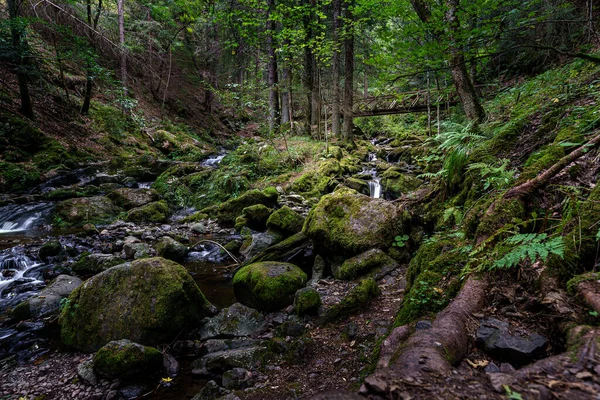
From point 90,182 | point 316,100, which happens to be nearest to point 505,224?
point 90,182

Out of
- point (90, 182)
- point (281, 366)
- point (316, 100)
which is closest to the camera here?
point (281, 366)

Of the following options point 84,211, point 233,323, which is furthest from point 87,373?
point 84,211

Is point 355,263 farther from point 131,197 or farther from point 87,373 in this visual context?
point 131,197

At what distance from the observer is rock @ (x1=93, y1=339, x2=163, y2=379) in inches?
132

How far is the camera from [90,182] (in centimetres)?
1249

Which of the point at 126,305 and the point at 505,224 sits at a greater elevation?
the point at 505,224

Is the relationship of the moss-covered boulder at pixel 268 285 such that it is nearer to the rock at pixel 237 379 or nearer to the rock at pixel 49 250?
the rock at pixel 237 379

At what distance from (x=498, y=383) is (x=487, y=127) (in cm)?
566

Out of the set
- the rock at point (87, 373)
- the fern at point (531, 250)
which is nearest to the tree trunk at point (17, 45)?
the rock at point (87, 373)

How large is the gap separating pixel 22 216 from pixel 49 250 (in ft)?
12.1

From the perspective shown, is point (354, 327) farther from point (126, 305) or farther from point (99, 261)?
point (99, 261)

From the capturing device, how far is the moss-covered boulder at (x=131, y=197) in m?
11.1

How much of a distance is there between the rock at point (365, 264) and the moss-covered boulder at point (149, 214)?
7.53m

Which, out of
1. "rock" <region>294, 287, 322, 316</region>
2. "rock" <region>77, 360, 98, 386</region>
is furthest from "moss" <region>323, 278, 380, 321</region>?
"rock" <region>77, 360, 98, 386</region>
